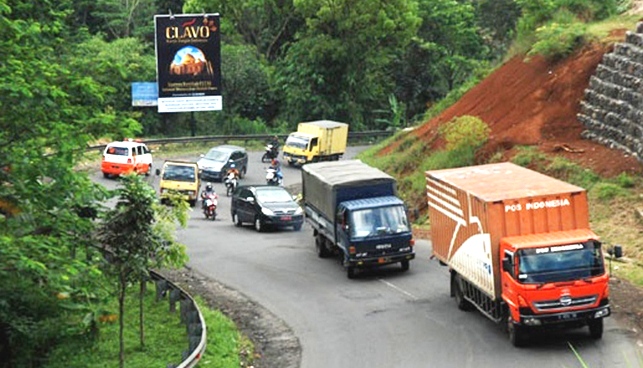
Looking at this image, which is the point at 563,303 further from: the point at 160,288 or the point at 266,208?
the point at 266,208

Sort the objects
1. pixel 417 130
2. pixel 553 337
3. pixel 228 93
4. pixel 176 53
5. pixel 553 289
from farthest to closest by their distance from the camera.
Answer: pixel 228 93, pixel 176 53, pixel 417 130, pixel 553 337, pixel 553 289

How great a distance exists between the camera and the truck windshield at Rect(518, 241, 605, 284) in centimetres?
2386

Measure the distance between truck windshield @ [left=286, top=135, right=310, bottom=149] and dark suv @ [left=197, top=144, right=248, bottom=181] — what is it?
452cm

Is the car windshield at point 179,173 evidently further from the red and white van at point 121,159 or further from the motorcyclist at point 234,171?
the red and white van at point 121,159

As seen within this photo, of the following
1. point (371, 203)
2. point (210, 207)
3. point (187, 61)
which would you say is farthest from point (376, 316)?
point (187, 61)

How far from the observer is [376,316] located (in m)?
28.3

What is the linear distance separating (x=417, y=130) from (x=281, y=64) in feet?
86.3

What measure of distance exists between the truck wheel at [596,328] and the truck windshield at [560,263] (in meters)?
1.07

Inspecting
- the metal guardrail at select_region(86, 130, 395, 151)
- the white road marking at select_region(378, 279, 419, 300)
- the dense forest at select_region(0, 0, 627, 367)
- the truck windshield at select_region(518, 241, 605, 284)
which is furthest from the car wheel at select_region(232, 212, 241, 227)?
the metal guardrail at select_region(86, 130, 395, 151)

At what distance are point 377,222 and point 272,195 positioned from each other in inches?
485

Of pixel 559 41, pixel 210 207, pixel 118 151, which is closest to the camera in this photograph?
pixel 210 207

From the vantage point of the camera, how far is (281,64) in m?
80.4

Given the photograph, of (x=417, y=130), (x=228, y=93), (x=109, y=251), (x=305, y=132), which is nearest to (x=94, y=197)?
(x=109, y=251)

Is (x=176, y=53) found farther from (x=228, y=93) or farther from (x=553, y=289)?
(x=553, y=289)
